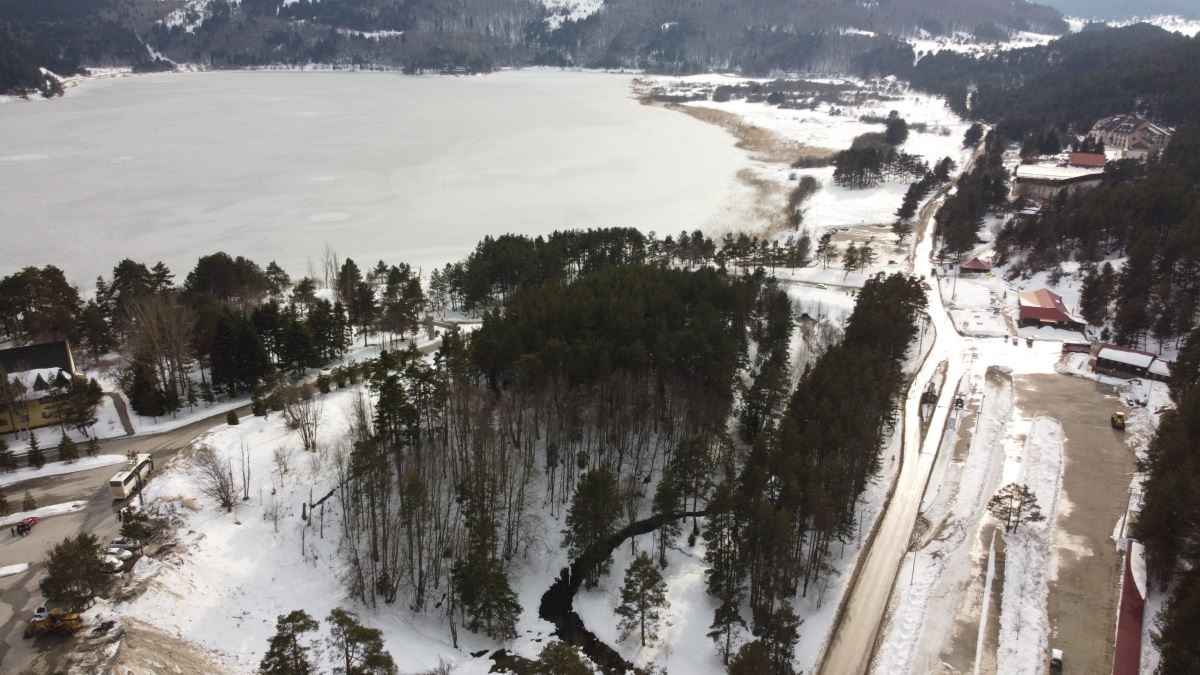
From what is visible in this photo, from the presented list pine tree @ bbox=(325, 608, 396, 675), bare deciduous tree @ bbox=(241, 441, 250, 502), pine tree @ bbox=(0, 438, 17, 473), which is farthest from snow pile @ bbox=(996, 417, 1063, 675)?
pine tree @ bbox=(0, 438, 17, 473)

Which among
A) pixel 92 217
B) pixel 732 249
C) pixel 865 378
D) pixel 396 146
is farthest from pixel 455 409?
pixel 396 146

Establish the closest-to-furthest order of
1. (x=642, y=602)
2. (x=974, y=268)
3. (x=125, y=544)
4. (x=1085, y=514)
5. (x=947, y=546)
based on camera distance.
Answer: (x=125, y=544) < (x=642, y=602) < (x=947, y=546) < (x=1085, y=514) < (x=974, y=268)

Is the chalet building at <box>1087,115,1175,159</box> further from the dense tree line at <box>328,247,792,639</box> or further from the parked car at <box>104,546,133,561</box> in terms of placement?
the parked car at <box>104,546,133,561</box>

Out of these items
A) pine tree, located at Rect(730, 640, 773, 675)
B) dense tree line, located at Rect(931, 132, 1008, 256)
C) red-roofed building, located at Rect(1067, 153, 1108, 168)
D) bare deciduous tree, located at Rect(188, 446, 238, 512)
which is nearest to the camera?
pine tree, located at Rect(730, 640, 773, 675)

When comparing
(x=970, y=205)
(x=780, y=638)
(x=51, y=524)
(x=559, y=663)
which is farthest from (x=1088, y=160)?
(x=51, y=524)

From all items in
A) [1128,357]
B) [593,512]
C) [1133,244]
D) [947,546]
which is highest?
[1133,244]

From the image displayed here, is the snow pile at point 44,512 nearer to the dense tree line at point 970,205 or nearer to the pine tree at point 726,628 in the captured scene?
the pine tree at point 726,628

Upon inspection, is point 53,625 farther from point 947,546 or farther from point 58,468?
point 947,546

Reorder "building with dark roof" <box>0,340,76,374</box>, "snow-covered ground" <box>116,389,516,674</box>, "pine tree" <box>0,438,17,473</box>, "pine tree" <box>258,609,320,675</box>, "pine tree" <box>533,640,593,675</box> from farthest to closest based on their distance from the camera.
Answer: "building with dark roof" <box>0,340,76,374</box> < "pine tree" <box>0,438,17,473</box> < "snow-covered ground" <box>116,389,516,674</box> < "pine tree" <box>533,640,593,675</box> < "pine tree" <box>258,609,320,675</box>
